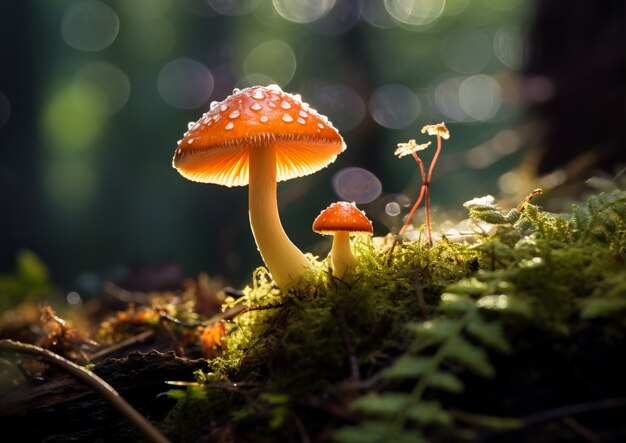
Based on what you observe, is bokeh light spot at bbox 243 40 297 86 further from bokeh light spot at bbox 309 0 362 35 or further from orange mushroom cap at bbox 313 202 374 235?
orange mushroom cap at bbox 313 202 374 235

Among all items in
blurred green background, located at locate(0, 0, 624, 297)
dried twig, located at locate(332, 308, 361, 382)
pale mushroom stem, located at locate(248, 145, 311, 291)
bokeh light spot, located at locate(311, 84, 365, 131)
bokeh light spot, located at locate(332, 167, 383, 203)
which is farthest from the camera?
blurred green background, located at locate(0, 0, 624, 297)

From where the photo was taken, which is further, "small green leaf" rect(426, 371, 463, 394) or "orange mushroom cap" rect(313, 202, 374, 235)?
"orange mushroom cap" rect(313, 202, 374, 235)

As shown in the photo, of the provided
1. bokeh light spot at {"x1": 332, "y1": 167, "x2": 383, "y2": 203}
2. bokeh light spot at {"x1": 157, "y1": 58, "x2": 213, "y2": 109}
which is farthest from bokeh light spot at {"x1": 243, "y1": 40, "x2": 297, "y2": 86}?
bokeh light spot at {"x1": 332, "y1": 167, "x2": 383, "y2": 203}

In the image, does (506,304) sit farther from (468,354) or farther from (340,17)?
(340,17)

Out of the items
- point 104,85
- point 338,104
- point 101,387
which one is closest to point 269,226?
point 101,387

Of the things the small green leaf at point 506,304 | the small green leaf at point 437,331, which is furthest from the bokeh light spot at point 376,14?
the small green leaf at point 437,331

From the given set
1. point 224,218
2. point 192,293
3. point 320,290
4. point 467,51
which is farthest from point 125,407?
point 467,51
